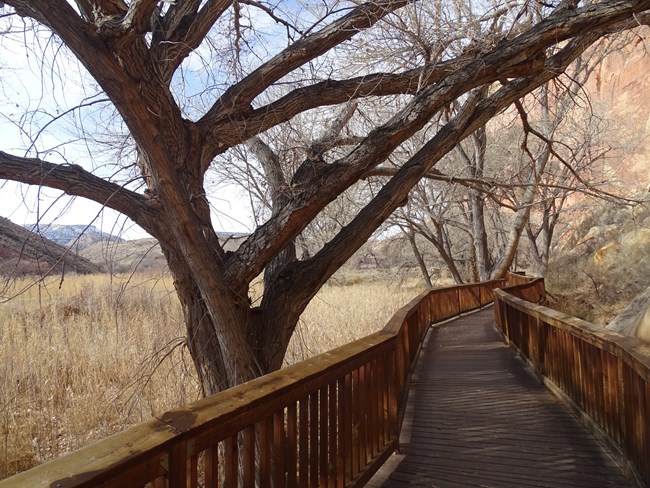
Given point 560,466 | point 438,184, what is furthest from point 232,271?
point 438,184

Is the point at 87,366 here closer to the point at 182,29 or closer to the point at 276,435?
the point at 182,29

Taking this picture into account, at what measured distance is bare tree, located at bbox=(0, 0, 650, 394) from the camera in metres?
3.73

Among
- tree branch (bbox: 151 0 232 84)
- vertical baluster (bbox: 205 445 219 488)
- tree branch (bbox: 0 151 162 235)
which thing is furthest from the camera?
tree branch (bbox: 151 0 232 84)

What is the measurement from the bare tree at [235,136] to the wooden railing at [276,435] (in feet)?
3.82

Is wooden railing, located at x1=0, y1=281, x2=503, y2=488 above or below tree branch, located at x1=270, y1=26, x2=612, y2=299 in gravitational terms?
below

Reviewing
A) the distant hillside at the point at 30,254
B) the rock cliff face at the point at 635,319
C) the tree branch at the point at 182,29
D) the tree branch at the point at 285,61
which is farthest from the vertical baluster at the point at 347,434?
the rock cliff face at the point at 635,319

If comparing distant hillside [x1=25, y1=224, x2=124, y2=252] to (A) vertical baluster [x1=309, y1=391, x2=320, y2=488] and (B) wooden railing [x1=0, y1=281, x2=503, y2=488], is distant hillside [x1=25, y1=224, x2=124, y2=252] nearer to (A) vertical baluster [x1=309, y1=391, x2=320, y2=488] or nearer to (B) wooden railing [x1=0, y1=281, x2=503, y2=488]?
(B) wooden railing [x1=0, y1=281, x2=503, y2=488]

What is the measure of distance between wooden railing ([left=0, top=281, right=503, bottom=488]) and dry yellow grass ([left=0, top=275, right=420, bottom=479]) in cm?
193

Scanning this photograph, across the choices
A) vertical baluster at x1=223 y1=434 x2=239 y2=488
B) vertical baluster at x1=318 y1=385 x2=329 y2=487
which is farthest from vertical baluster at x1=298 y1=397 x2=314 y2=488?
vertical baluster at x1=223 y1=434 x2=239 y2=488

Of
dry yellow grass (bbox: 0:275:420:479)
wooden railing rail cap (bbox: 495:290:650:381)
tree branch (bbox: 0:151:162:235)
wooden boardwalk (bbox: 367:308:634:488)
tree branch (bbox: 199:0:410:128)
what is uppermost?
tree branch (bbox: 199:0:410:128)

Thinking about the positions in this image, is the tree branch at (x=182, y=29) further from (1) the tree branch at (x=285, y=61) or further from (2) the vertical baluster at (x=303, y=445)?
(2) the vertical baluster at (x=303, y=445)

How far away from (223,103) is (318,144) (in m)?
1.53

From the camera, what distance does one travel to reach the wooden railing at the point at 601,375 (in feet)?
Answer: 11.4

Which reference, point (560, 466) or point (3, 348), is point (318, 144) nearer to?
point (560, 466)
